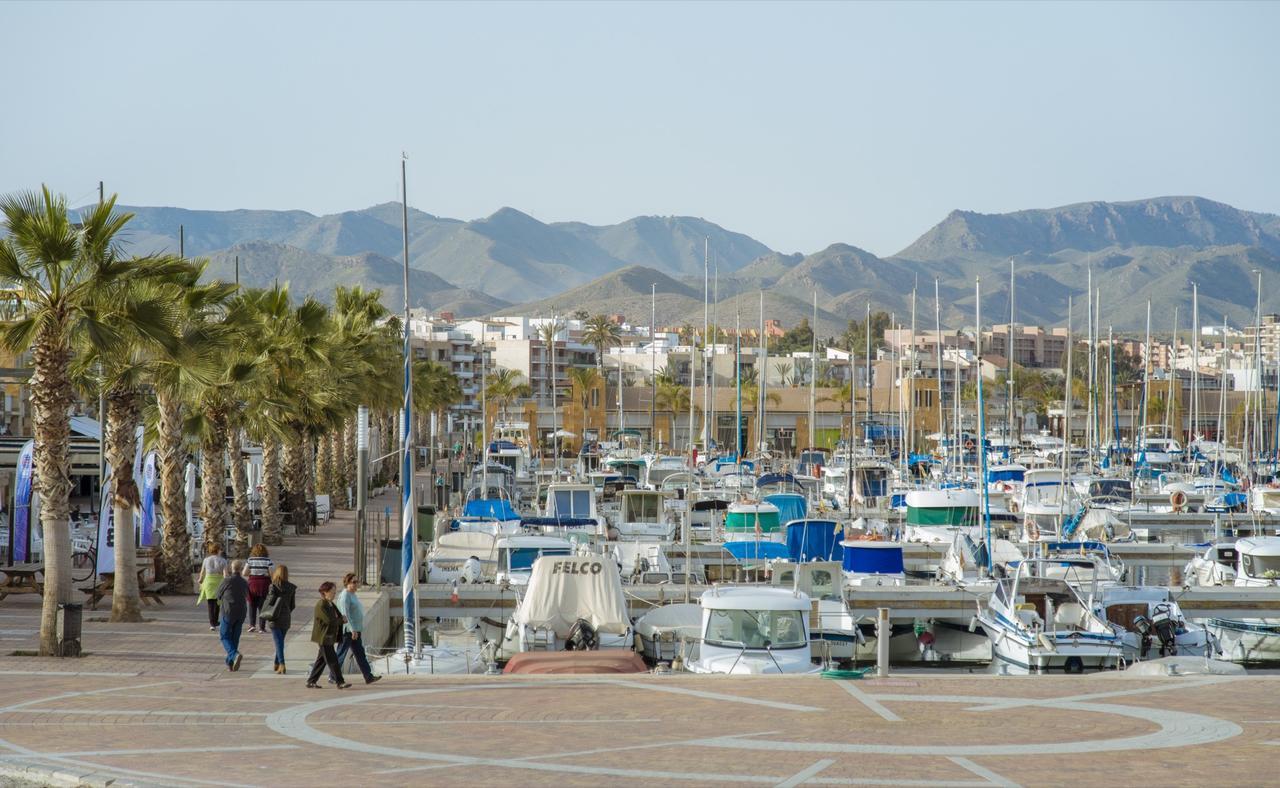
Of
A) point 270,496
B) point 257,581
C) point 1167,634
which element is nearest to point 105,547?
point 257,581

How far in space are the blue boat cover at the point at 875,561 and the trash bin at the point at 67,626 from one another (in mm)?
17577

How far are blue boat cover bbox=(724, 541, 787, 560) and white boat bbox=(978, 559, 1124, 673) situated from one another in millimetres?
6783

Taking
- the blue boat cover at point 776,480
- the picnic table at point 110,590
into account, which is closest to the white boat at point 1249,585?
the picnic table at point 110,590

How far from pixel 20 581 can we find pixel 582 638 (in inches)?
450

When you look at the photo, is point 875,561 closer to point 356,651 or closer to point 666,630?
point 666,630

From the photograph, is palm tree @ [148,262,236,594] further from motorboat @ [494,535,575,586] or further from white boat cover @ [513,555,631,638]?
white boat cover @ [513,555,631,638]

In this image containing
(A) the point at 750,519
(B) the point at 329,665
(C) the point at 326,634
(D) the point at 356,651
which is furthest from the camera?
(A) the point at 750,519

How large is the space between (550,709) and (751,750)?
10.8 ft

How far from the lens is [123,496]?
2520 cm

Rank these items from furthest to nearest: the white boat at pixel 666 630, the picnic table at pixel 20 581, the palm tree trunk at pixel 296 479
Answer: the palm tree trunk at pixel 296 479, the picnic table at pixel 20 581, the white boat at pixel 666 630

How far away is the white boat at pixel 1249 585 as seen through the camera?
94.8 ft

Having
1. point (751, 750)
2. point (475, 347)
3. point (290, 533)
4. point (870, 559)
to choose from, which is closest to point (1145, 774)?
point (751, 750)

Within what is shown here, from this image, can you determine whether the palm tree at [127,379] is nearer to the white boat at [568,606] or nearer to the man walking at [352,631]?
the man walking at [352,631]

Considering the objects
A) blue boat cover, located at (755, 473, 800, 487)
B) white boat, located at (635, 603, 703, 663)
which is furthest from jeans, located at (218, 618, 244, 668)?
blue boat cover, located at (755, 473, 800, 487)
